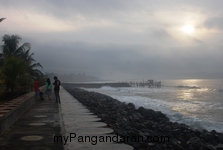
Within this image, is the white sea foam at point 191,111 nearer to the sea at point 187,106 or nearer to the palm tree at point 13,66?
the sea at point 187,106

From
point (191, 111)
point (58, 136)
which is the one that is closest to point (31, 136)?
point (58, 136)

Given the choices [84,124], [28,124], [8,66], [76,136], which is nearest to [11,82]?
[8,66]

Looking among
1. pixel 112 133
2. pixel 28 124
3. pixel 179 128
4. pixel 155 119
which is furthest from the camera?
pixel 155 119

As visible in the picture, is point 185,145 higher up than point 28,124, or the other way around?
point 28,124

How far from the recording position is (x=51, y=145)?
502 centimetres

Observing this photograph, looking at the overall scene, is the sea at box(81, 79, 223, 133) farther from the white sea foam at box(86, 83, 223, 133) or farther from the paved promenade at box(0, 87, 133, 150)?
the paved promenade at box(0, 87, 133, 150)

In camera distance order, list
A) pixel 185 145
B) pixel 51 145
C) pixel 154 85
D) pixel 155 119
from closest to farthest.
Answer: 1. pixel 51 145
2. pixel 185 145
3. pixel 155 119
4. pixel 154 85

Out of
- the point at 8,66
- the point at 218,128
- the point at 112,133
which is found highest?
the point at 8,66

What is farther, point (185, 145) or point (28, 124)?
point (28, 124)

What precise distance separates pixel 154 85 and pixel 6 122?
85.2 meters

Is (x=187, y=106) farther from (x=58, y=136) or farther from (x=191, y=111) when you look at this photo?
(x=58, y=136)

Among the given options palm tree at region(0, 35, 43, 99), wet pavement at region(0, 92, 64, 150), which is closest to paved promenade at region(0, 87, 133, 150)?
wet pavement at region(0, 92, 64, 150)

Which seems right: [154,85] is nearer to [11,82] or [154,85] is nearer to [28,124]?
[11,82]

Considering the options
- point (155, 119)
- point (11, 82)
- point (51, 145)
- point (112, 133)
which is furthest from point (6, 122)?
point (11, 82)
